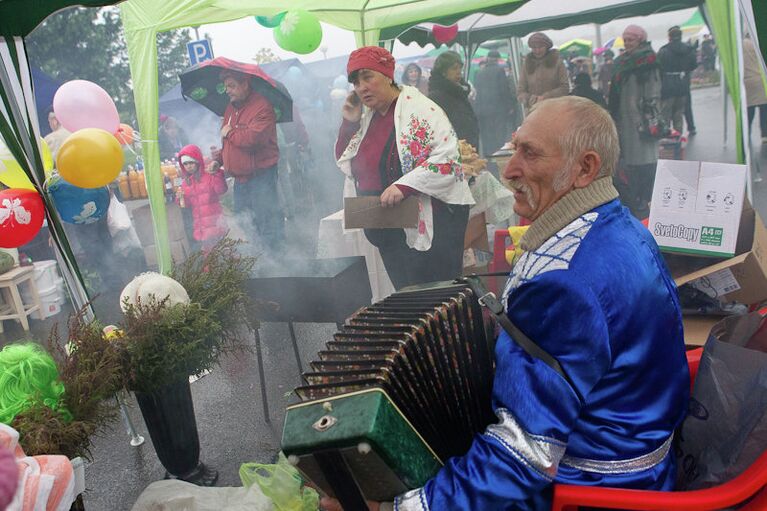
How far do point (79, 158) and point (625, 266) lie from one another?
3.16 metres

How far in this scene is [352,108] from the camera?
456cm

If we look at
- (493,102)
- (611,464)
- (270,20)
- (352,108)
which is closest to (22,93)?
(352,108)

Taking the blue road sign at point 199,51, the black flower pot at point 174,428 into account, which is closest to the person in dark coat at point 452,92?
the blue road sign at point 199,51

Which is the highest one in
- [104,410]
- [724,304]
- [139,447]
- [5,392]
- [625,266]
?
[625,266]

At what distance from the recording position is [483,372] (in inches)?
68.8

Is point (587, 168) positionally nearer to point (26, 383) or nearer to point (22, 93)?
point (26, 383)

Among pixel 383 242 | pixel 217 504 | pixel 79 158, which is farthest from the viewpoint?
pixel 383 242

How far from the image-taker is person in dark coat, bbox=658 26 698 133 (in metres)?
6.45

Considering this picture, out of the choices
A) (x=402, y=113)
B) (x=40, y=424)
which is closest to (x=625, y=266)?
(x=40, y=424)

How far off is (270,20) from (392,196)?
93.6 inches

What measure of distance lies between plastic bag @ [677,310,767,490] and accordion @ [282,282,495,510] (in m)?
0.61

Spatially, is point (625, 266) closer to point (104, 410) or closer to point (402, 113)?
point (104, 410)

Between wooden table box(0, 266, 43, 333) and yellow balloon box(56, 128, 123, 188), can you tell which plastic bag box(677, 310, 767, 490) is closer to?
yellow balloon box(56, 128, 123, 188)

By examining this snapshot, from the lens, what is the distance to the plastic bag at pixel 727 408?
1.54m
